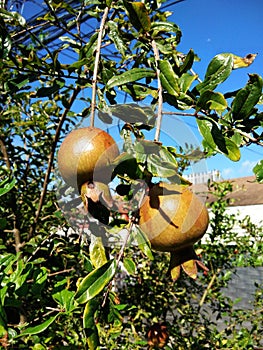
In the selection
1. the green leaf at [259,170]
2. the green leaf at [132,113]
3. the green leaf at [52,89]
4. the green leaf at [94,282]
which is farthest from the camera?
the green leaf at [52,89]

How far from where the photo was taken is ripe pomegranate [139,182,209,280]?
20.3 inches

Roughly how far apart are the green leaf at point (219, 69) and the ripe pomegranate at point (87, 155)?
158 mm

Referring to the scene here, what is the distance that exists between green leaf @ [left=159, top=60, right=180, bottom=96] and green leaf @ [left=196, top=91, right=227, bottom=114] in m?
0.04

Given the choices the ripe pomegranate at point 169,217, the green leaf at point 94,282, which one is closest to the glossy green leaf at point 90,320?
the green leaf at point 94,282

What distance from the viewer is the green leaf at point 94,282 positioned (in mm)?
428

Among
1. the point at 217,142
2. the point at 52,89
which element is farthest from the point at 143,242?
the point at 52,89

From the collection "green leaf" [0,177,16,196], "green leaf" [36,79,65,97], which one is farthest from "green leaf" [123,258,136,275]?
"green leaf" [36,79,65,97]

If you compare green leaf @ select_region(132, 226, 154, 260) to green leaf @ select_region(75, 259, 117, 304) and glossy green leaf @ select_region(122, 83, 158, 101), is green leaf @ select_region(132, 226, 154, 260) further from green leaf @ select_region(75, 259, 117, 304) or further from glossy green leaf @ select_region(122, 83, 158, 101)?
glossy green leaf @ select_region(122, 83, 158, 101)

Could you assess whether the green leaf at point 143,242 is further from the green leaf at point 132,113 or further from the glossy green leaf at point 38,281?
the glossy green leaf at point 38,281

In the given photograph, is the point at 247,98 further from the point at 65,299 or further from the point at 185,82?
the point at 65,299

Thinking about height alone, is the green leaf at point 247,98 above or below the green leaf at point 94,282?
above

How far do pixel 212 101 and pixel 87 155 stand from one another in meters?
0.18

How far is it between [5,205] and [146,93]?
113 cm

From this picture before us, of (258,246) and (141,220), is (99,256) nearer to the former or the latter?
(141,220)
